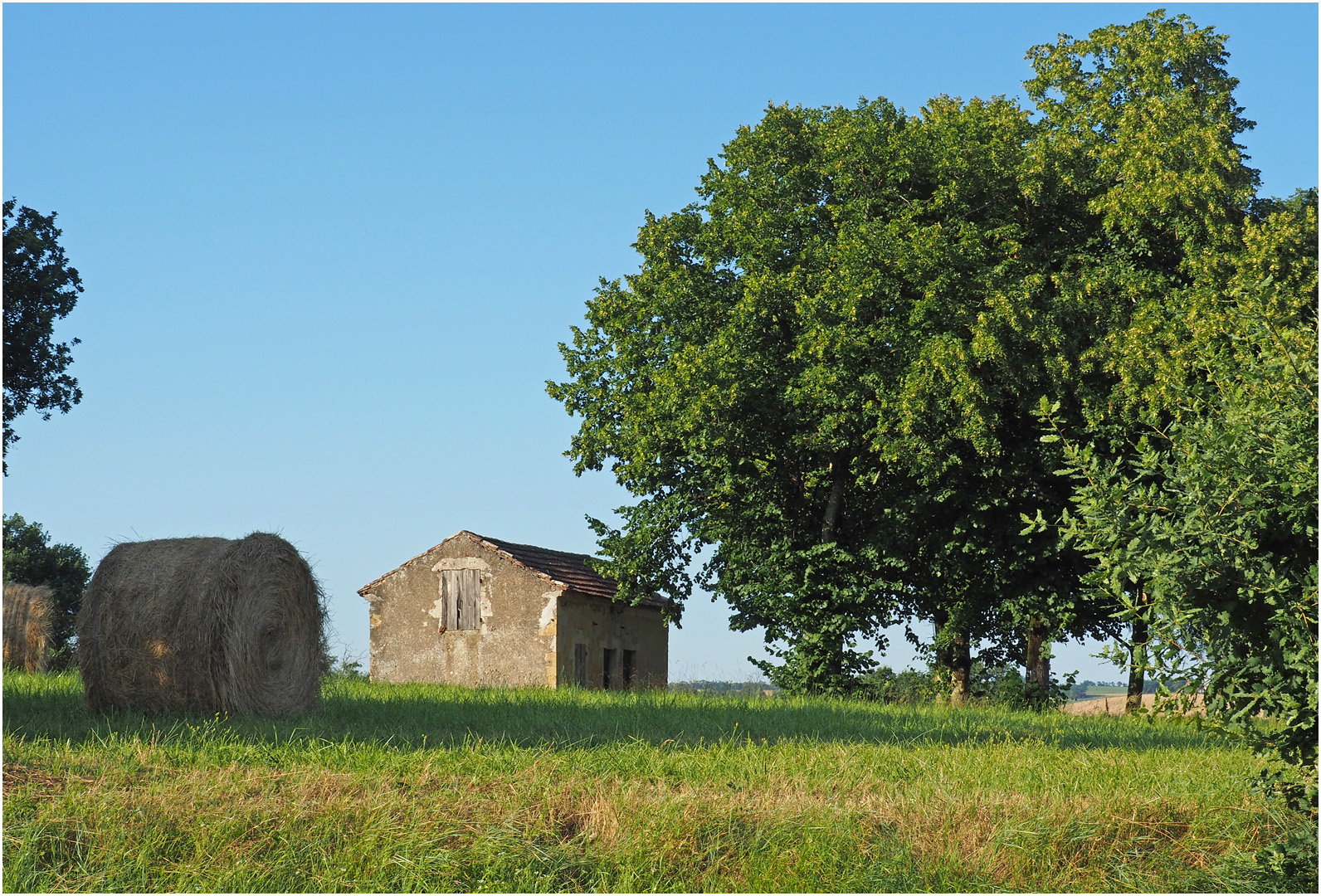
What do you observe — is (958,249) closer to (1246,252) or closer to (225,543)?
(1246,252)

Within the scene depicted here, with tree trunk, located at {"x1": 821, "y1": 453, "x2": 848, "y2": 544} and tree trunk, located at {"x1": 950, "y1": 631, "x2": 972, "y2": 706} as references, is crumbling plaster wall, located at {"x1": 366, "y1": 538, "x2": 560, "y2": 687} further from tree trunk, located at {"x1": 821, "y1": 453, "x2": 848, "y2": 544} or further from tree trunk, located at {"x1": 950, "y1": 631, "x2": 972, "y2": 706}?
tree trunk, located at {"x1": 950, "y1": 631, "x2": 972, "y2": 706}

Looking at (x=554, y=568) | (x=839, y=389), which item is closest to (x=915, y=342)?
(x=839, y=389)

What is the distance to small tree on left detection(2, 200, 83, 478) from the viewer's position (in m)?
22.0

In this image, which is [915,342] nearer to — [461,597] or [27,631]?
[461,597]

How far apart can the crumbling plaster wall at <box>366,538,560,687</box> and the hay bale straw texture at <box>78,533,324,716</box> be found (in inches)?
504

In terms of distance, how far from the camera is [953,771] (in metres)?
10.9

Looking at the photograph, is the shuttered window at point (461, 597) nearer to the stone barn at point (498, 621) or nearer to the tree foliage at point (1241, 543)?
the stone barn at point (498, 621)

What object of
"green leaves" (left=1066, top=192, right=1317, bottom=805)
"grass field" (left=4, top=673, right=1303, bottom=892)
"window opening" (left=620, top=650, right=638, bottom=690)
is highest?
"green leaves" (left=1066, top=192, right=1317, bottom=805)

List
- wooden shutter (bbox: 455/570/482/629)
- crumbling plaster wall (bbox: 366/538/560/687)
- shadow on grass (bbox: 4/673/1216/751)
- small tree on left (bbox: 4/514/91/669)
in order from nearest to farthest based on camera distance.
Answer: shadow on grass (bbox: 4/673/1216/751) → crumbling plaster wall (bbox: 366/538/560/687) → wooden shutter (bbox: 455/570/482/629) → small tree on left (bbox: 4/514/91/669)

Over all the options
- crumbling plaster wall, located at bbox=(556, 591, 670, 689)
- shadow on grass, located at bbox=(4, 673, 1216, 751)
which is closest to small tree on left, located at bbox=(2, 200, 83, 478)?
shadow on grass, located at bbox=(4, 673, 1216, 751)

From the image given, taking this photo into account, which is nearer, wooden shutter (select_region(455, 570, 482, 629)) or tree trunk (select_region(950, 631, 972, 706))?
tree trunk (select_region(950, 631, 972, 706))

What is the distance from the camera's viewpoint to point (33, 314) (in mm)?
22219

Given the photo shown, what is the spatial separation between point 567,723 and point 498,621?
15214 millimetres

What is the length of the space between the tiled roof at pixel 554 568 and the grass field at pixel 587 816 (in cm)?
1631
